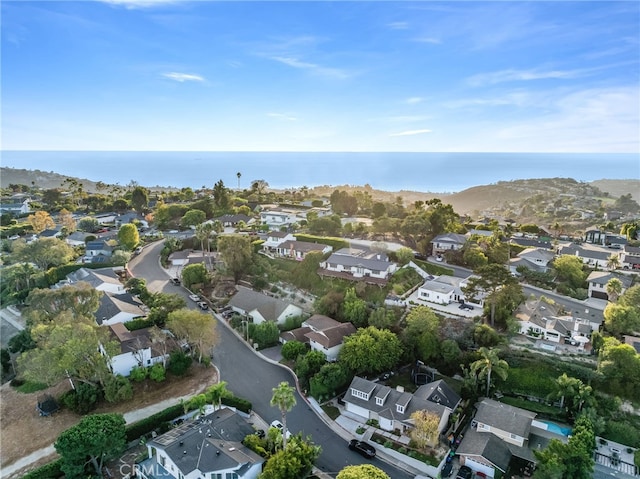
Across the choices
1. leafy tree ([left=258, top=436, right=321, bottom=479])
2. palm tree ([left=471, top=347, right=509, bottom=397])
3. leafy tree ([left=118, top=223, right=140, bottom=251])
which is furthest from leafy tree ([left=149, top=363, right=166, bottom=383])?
leafy tree ([left=118, top=223, right=140, bottom=251])

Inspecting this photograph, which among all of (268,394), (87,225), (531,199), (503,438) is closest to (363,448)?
(268,394)

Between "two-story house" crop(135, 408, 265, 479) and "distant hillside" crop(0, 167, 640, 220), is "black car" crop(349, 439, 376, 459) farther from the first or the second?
"distant hillside" crop(0, 167, 640, 220)

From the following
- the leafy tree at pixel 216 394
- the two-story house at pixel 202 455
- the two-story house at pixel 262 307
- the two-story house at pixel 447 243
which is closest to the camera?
the two-story house at pixel 202 455

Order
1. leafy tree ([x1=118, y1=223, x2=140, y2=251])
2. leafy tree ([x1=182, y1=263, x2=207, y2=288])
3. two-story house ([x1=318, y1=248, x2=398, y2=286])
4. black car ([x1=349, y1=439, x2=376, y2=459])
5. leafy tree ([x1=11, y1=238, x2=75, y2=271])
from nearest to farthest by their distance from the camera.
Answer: black car ([x1=349, y1=439, x2=376, y2=459]) < two-story house ([x1=318, y1=248, x2=398, y2=286]) < leafy tree ([x1=182, y1=263, x2=207, y2=288]) < leafy tree ([x1=11, y1=238, x2=75, y2=271]) < leafy tree ([x1=118, y1=223, x2=140, y2=251])

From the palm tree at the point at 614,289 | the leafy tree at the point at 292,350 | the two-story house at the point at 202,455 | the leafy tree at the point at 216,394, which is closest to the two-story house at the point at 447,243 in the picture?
the palm tree at the point at 614,289

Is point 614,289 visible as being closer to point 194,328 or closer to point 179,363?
point 194,328

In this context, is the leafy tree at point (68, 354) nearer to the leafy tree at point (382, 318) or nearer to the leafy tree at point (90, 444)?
the leafy tree at point (90, 444)
